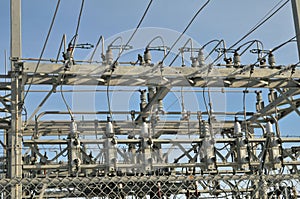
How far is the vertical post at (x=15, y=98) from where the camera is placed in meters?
5.40

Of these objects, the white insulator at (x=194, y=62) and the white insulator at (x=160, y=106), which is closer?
the white insulator at (x=194, y=62)

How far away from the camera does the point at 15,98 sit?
5.77 m

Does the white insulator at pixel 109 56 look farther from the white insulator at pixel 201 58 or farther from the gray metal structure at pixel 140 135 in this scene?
the white insulator at pixel 201 58

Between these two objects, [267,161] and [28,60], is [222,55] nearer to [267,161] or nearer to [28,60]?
[267,161]

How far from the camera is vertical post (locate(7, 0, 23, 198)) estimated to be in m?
5.40

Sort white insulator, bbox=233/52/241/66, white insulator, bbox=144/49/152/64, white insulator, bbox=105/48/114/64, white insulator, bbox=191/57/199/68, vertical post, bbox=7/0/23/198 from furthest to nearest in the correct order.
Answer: white insulator, bbox=233/52/241/66 → white insulator, bbox=191/57/199/68 → white insulator, bbox=144/49/152/64 → white insulator, bbox=105/48/114/64 → vertical post, bbox=7/0/23/198

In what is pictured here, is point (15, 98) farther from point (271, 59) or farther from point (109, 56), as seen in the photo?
point (271, 59)

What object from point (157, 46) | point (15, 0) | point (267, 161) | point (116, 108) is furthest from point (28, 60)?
point (267, 161)

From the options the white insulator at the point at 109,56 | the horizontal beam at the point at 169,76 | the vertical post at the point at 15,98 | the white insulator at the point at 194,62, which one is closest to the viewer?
the vertical post at the point at 15,98

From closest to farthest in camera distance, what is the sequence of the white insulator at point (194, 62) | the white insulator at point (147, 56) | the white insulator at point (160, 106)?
the white insulator at point (147, 56)
the white insulator at point (194, 62)
the white insulator at point (160, 106)

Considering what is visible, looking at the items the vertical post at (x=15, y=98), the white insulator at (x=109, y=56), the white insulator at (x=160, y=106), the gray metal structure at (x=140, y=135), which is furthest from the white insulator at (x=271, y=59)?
the vertical post at (x=15, y=98)

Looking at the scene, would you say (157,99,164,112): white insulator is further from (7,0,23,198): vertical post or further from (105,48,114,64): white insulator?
(7,0,23,198): vertical post

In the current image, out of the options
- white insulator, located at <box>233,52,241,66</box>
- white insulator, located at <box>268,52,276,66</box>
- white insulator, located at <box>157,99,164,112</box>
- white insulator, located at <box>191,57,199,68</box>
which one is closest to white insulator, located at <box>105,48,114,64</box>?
white insulator, located at <box>191,57,199,68</box>

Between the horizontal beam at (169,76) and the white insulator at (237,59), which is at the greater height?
the white insulator at (237,59)
